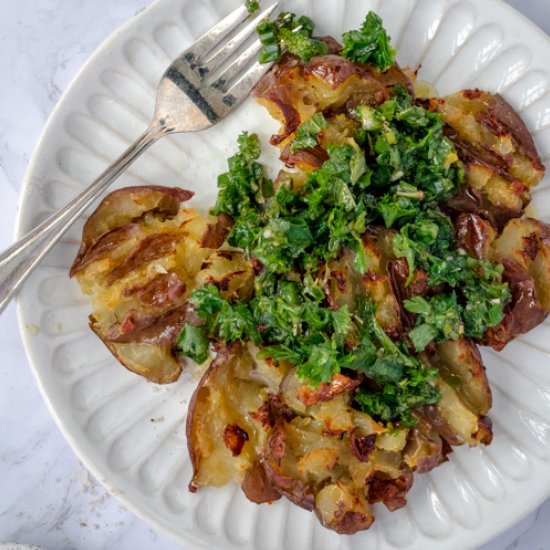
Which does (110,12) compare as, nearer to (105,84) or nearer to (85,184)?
(105,84)

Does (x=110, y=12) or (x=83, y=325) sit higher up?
(x=110, y=12)

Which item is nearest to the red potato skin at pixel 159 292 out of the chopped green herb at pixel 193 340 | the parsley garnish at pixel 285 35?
the chopped green herb at pixel 193 340

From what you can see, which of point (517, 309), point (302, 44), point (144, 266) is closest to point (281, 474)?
point (144, 266)

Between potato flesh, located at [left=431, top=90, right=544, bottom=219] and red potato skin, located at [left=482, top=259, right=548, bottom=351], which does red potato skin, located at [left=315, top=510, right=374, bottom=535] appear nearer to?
red potato skin, located at [left=482, top=259, right=548, bottom=351]

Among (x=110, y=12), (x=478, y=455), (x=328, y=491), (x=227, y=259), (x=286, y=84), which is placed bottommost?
(x=478, y=455)

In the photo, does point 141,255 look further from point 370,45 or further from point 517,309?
point 517,309

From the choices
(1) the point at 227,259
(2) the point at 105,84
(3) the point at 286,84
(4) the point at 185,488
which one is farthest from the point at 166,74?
(4) the point at 185,488
